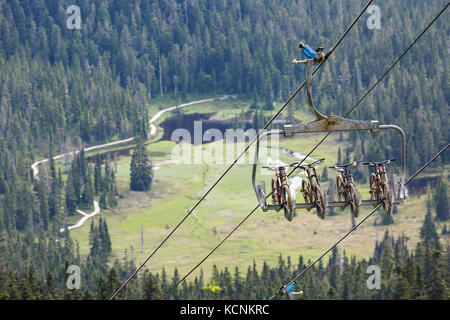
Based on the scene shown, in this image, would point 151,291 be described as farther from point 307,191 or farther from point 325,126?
point 325,126

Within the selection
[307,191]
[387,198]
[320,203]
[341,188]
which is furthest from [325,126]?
[341,188]

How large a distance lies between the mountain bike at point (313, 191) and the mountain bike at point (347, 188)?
85 cm

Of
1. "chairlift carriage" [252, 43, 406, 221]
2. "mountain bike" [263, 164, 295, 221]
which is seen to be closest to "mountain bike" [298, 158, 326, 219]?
"chairlift carriage" [252, 43, 406, 221]

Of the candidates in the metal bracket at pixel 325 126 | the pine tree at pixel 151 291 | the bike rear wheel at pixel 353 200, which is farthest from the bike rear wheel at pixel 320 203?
the pine tree at pixel 151 291

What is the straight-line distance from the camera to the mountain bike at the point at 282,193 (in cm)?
3841

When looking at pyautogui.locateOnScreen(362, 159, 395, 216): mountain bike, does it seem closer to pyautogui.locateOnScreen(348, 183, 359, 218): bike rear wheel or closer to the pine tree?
pyautogui.locateOnScreen(348, 183, 359, 218): bike rear wheel

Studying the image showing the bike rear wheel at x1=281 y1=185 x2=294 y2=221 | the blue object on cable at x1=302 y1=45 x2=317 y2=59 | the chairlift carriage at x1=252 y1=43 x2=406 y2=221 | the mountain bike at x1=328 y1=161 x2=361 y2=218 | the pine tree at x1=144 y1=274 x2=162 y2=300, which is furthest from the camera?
the pine tree at x1=144 y1=274 x2=162 y2=300

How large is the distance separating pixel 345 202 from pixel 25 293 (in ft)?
389

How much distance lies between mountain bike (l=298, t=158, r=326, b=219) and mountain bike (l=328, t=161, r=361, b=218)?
0.85 meters

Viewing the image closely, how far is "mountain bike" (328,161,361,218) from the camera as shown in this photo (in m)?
38.7

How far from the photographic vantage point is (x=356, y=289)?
19075 centimetres

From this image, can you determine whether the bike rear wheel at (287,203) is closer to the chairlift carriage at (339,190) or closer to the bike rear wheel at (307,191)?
the chairlift carriage at (339,190)
